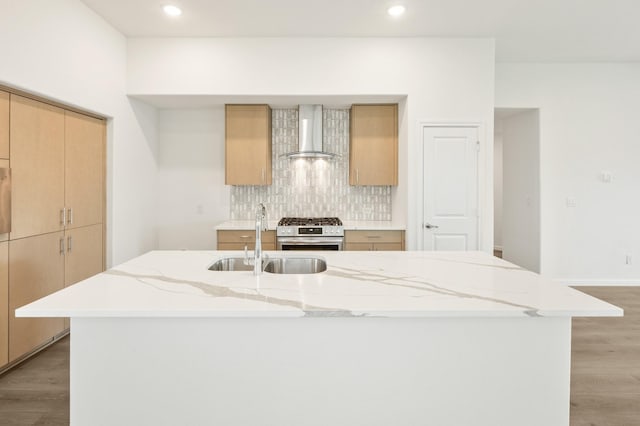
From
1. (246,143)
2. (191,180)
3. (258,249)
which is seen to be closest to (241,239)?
(246,143)

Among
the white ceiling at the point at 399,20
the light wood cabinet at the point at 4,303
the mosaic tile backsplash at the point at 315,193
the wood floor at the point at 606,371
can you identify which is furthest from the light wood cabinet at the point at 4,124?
the wood floor at the point at 606,371

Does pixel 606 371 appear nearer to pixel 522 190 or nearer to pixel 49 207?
pixel 522 190

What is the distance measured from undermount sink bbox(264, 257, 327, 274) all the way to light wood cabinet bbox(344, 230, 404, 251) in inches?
72.8

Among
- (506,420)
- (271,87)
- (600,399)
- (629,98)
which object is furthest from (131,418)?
(629,98)

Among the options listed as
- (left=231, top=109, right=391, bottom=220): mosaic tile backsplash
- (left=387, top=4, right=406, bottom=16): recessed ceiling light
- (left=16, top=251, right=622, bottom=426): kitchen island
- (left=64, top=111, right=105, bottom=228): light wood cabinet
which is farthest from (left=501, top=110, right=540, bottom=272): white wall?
(left=64, top=111, right=105, bottom=228): light wood cabinet

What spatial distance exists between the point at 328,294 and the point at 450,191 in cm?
296

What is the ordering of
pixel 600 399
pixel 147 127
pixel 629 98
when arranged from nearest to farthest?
pixel 600 399, pixel 147 127, pixel 629 98

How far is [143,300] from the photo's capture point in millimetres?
1607

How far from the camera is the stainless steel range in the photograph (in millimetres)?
4336

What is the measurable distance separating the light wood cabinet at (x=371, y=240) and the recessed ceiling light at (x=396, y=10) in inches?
83.7

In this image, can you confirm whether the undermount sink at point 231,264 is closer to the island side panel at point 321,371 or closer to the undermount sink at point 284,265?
the undermount sink at point 284,265

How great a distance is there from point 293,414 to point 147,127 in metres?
4.06

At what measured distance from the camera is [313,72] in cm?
423

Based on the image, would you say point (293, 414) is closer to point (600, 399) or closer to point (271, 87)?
point (600, 399)
